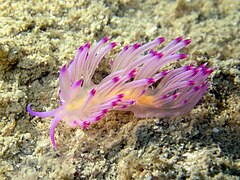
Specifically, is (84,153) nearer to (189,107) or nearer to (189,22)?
(189,107)

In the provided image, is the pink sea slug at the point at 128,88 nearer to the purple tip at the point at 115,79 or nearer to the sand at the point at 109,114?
the purple tip at the point at 115,79

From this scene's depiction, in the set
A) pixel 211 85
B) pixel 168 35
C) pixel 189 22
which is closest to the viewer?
pixel 211 85

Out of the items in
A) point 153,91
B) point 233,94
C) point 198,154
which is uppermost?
point 153,91

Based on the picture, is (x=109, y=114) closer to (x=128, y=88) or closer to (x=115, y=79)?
(x=128, y=88)

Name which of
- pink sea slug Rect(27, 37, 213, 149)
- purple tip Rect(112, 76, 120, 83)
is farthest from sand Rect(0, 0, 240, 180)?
purple tip Rect(112, 76, 120, 83)

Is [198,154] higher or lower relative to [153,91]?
lower

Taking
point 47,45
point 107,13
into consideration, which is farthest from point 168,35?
point 47,45

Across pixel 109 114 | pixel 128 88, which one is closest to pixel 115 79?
pixel 128 88

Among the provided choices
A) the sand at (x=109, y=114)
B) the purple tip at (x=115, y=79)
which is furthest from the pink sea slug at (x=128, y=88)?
the sand at (x=109, y=114)
